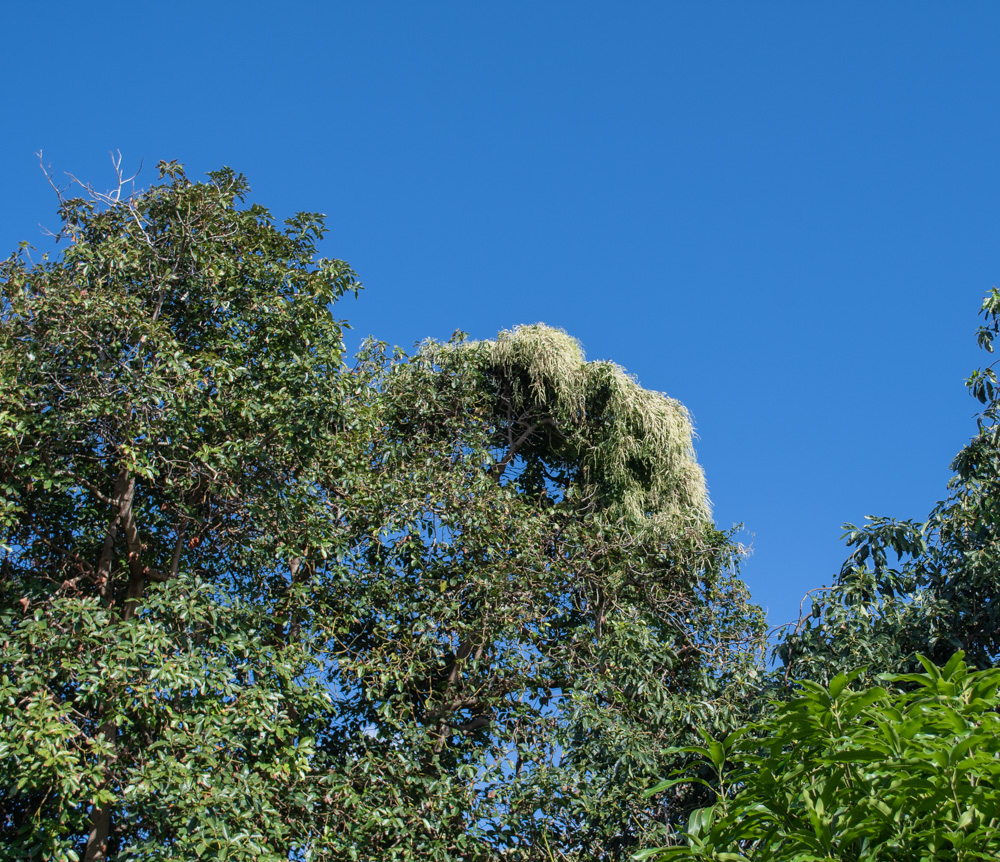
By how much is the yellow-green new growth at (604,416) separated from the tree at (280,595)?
1.66ft

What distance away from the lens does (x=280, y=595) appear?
7137 mm

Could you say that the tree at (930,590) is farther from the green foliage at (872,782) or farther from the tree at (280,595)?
the green foliage at (872,782)

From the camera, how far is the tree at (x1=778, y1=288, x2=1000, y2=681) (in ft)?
22.1

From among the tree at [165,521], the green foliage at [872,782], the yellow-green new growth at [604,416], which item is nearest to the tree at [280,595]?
the tree at [165,521]

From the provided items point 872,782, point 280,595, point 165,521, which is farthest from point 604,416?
point 872,782

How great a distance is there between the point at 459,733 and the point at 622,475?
3.34 meters

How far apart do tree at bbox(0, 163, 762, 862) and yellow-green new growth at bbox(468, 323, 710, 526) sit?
1.66 feet

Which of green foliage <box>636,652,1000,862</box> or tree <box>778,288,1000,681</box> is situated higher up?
tree <box>778,288,1000,681</box>

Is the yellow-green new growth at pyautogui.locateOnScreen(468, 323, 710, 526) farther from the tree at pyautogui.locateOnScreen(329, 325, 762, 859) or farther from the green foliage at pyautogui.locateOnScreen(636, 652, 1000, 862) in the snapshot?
the green foliage at pyautogui.locateOnScreen(636, 652, 1000, 862)

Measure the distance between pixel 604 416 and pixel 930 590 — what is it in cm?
376

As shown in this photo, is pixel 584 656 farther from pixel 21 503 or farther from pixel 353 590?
pixel 21 503

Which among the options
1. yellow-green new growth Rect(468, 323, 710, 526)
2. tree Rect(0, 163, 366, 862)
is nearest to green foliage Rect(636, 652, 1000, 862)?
tree Rect(0, 163, 366, 862)

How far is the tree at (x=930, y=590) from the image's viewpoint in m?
6.72

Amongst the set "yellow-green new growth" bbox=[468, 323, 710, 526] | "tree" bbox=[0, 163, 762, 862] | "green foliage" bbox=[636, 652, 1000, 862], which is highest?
"yellow-green new growth" bbox=[468, 323, 710, 526]
